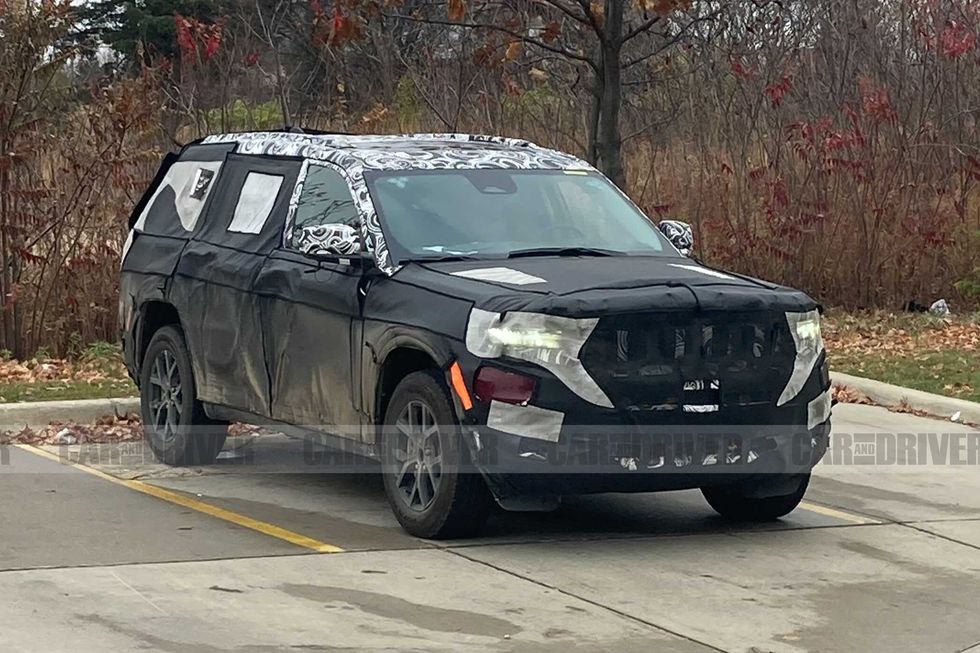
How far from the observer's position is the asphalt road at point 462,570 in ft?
20.7

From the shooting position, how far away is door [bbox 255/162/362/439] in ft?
27.6

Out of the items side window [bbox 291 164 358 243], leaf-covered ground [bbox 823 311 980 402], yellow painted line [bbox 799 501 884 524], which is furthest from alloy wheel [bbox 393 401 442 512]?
leaf-covered ground [bbox 823 311 980 402]

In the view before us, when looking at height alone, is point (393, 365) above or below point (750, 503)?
above

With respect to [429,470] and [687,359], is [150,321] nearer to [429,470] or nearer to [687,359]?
[429,470]

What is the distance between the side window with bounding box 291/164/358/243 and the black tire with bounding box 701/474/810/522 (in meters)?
2.37

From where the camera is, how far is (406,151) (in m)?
9.16

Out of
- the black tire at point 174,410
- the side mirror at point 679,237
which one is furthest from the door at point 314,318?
the side mirror at point 679,237

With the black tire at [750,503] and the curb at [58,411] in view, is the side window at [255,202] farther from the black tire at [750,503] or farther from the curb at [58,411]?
the black tire at [750,503]

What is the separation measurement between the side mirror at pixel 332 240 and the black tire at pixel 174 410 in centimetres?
176

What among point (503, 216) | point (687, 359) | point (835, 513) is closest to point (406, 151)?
point (503, 216)

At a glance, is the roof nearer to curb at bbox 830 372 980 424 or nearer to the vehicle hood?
the vehicle hood

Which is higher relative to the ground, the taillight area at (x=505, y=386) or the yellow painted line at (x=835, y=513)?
the taillight area at (x=505, y=386)

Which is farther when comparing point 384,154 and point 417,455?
point 384,154

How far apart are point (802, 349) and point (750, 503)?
3.04ft
